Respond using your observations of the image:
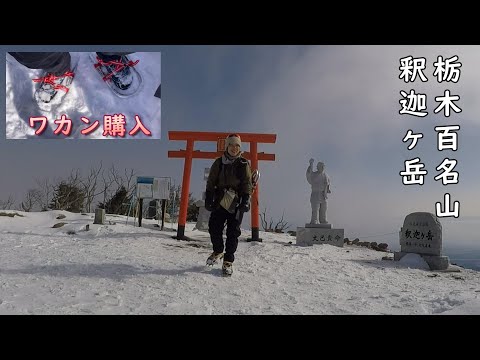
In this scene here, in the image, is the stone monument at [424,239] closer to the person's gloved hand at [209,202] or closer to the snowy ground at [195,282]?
the snowy ground at [195,282]

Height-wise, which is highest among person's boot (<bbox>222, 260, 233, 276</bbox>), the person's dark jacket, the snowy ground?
the person's dark jacket

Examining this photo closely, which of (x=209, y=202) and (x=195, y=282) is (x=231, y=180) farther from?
(x=195, y=282)

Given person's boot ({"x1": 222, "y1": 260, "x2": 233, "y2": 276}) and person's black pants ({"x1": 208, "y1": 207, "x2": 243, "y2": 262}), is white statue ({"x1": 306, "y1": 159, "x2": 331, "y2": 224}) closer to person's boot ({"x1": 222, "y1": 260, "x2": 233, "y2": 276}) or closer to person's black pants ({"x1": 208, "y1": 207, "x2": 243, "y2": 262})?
person's black pants ({"x1": 208, "y1": 207, "x2": 243, "y2": 262})

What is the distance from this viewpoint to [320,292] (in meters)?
3.98

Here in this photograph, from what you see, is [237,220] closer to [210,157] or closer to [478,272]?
[210,157]

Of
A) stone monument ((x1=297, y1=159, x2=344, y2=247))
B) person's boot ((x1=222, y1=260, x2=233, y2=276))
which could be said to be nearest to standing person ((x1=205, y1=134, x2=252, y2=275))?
person's boot ((x1=222, y1=260, x2=233, y2=276))

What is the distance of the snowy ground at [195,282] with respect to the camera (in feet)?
10.5

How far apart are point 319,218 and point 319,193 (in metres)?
0.72

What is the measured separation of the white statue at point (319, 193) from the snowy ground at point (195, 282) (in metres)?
3.26

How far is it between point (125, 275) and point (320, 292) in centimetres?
228

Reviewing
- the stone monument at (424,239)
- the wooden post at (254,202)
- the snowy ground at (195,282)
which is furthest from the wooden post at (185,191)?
the stone monument at (424,239)

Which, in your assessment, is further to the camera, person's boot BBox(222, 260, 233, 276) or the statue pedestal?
the statue pedestal

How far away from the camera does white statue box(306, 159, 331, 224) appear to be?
1006 cm

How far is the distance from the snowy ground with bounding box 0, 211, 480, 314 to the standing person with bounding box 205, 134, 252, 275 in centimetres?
51
